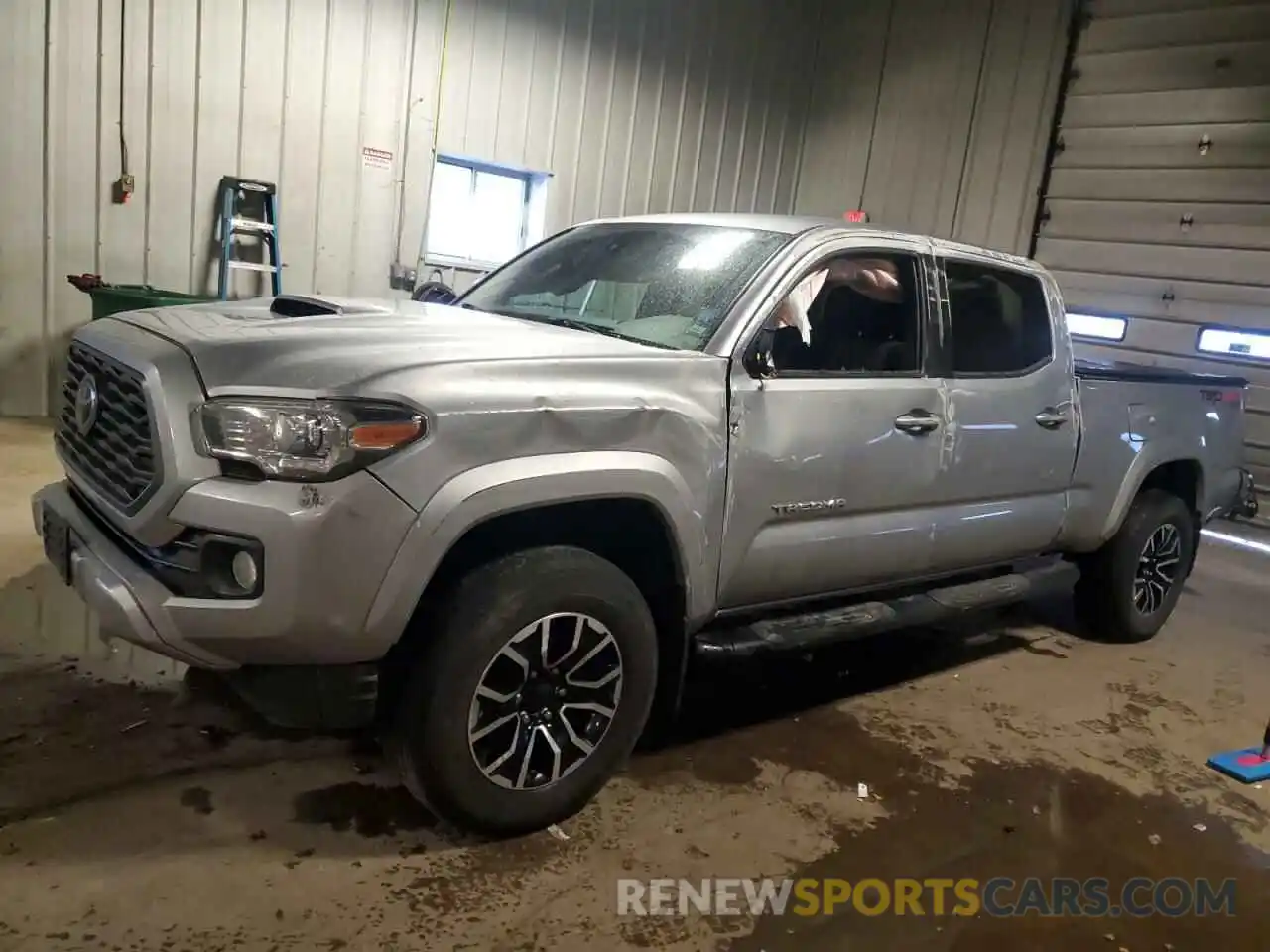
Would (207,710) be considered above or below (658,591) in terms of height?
below

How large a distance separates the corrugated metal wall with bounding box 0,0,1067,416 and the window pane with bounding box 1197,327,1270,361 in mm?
2174

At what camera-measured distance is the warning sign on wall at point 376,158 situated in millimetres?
8102

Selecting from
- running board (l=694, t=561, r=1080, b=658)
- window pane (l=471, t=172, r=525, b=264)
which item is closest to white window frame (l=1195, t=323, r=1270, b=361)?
running board (l=694, t=561, r=1080, b=658)

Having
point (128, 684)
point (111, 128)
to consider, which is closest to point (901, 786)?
point (128, 684)

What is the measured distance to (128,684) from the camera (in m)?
3.25

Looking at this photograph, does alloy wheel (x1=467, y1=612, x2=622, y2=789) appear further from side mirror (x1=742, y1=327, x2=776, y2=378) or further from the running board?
side mirror (x1=742, y1=327, x2=776, y2=378)

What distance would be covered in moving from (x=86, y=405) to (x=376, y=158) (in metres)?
6.15

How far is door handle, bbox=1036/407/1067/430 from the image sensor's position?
3.93 metres

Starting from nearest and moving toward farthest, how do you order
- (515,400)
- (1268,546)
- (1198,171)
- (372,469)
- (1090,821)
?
(372,469)
(515,400)
(1090,821)
(1268,546)
(1198,171)

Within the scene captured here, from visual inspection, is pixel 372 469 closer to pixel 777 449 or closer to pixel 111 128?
pixel 777 449

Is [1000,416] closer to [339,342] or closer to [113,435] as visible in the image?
[339,342]

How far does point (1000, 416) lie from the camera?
372 cm

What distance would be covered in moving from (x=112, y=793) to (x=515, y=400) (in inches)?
62.2

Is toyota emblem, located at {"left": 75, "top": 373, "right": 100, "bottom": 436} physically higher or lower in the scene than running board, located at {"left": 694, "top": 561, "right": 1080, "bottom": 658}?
higher
